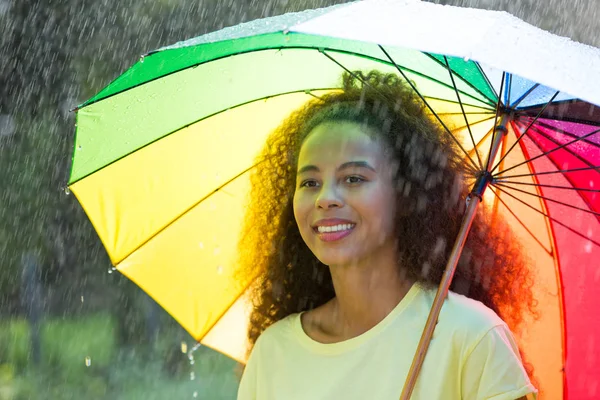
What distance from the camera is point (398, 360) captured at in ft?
10.4

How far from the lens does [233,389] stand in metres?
9.29

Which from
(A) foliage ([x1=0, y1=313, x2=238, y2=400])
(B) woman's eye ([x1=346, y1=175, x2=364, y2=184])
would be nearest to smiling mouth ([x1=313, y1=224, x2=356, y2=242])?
(B) woman's eye ([x1=346, y1=175, x2=364, y2=184])

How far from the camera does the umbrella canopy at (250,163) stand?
3.32 m

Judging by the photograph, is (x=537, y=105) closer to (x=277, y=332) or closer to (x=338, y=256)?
(x=338, y=256)

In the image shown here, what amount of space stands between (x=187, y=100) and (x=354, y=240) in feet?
2.88

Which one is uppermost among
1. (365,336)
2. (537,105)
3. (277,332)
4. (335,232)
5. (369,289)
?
(537,105)

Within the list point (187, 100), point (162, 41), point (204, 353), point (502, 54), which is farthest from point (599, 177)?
point (204, 353)

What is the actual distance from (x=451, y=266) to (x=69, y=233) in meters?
6.58

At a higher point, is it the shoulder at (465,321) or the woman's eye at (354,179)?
the woman's eye at (354,179)

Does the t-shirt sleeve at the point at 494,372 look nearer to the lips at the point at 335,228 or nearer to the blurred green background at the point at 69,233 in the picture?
the lips at the point at 335,228

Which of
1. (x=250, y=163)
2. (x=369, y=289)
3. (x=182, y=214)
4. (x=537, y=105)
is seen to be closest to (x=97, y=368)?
(x=182, y=214)

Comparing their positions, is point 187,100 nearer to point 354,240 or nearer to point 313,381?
point 354,240

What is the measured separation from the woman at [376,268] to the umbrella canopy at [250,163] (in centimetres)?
12

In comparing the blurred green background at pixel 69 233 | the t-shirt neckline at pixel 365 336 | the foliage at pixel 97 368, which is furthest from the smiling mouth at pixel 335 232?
the foliage at pixel 97 368
